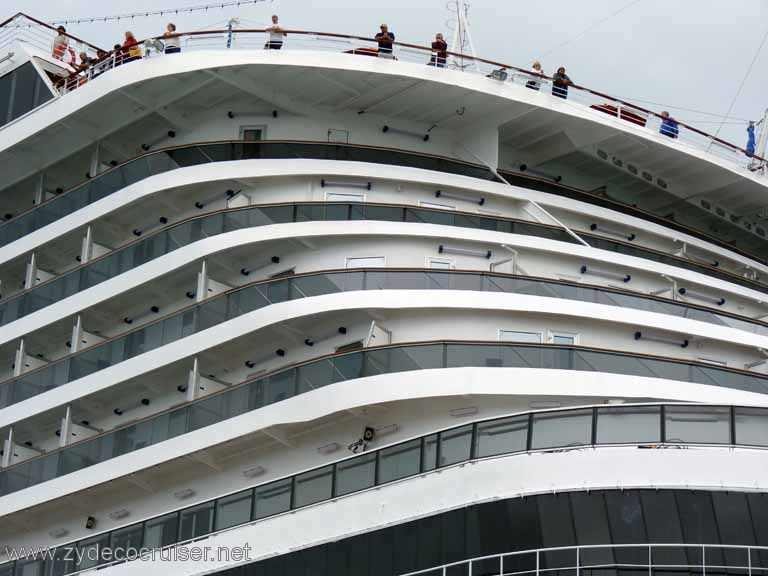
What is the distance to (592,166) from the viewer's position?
26656 mm

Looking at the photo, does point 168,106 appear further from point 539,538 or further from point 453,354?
point 539,538

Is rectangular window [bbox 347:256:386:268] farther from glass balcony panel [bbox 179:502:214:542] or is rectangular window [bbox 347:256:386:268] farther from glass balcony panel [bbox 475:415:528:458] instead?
glass balcony panel [bbox 475:415:528:458]

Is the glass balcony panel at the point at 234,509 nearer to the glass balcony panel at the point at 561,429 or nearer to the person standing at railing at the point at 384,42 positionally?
the glass balcony panel at the point at 561,429

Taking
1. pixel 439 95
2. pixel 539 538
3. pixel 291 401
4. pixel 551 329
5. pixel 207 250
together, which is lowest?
pixel 539 538

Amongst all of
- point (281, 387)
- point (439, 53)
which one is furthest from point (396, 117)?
point (281, 387)

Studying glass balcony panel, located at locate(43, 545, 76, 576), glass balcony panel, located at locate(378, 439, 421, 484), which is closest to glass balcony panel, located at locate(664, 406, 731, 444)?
glass balcony panel, located at locate(378, 439, 421, 484)

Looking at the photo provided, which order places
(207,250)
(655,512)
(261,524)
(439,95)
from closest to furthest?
(655,512) < (261,524) < (207,250) < (439,95)

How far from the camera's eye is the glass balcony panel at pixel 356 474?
18.7m

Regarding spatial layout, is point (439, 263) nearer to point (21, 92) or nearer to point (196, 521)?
point (196, 521)

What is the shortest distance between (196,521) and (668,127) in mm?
11862

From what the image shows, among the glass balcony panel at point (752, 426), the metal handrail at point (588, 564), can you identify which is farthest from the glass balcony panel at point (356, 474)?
the glass balcony panel at point (752, 426)

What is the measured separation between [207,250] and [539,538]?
834cm

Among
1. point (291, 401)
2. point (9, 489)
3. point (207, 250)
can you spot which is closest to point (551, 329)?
point (291, 401)

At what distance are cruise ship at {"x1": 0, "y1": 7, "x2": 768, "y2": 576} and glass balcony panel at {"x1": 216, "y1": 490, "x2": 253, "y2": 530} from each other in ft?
0.12
